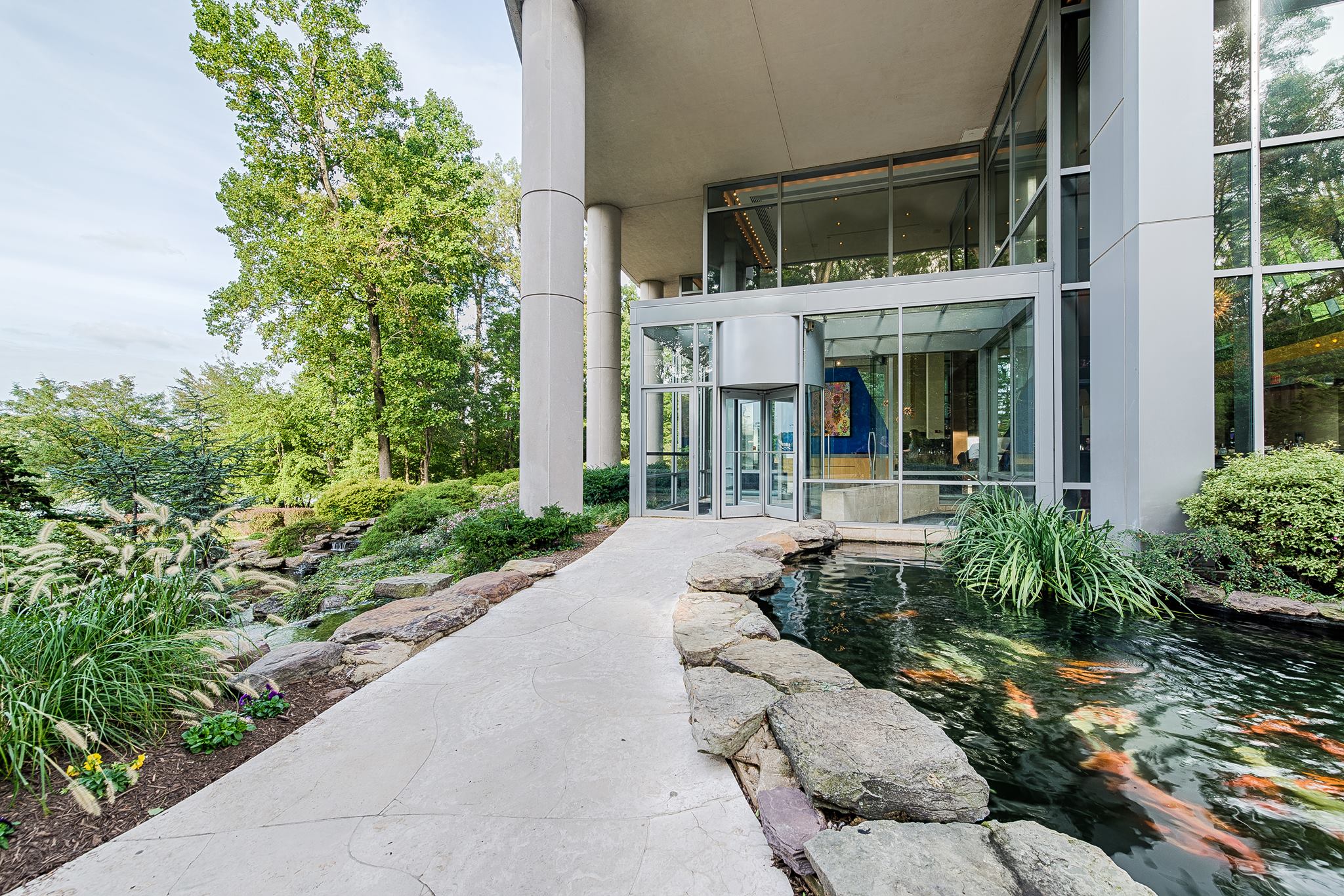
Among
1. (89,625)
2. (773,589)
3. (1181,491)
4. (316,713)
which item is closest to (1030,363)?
(1181,491)

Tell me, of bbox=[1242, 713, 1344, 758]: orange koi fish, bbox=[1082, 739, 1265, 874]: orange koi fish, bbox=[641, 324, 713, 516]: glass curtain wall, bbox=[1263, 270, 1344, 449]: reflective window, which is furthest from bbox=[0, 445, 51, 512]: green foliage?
bbox=[1263, 270, 1344, 449]: reflective window

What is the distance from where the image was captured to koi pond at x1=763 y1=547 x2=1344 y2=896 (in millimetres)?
1862

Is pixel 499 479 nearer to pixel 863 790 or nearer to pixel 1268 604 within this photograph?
pixel 863 790

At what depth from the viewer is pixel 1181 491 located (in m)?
5.45

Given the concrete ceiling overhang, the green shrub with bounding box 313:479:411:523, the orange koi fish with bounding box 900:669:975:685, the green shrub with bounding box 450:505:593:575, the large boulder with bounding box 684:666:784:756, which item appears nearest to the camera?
the large boulder with bounding box 684:666:784:756

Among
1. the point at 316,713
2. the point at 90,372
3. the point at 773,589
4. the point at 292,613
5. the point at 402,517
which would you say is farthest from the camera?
the point at 90,372

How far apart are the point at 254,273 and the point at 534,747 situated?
59.7ft

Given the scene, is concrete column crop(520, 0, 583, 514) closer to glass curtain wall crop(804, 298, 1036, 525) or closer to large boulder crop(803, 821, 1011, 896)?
glass curtain wall crop(804, 298, 1036, 525)

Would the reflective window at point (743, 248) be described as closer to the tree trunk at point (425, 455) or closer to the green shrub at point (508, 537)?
the green shrub at point (508, 537)

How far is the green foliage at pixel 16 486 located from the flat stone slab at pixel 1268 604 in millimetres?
11158

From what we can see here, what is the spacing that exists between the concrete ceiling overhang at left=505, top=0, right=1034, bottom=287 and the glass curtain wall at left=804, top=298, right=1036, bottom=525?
170 inches

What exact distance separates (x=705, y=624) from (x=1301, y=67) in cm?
861

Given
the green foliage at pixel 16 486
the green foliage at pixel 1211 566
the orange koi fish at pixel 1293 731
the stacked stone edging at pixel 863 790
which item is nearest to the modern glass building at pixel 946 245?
the green foliage at pixel 1211 566

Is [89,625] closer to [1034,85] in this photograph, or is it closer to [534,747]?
[534,747]
